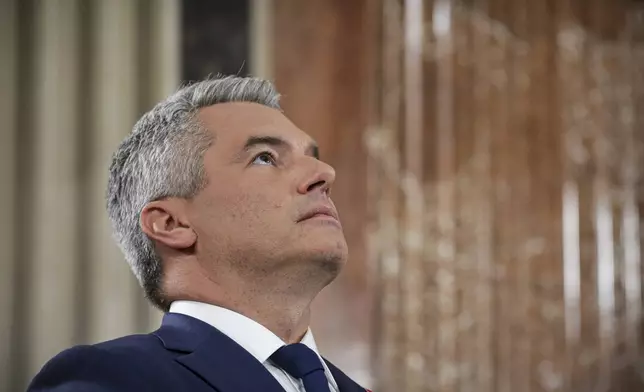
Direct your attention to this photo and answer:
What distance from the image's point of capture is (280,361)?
52.5 inches

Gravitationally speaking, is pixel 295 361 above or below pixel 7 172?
below

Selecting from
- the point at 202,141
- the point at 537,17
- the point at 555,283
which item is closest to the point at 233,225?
the point at 202,141

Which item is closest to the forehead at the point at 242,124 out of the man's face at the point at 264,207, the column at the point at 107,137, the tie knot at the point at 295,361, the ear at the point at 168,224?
the man's face at the point at 264,207

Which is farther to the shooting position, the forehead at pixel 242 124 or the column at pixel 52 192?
the column at pixel 52 192

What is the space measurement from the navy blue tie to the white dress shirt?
0.04ft

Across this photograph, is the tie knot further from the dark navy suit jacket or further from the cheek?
the cheek

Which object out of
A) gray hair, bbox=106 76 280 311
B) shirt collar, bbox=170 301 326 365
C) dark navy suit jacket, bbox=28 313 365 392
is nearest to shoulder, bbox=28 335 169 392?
dark navy suit jacket, bbox=28 313 365 392

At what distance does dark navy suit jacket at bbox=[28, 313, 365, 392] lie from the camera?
112cm

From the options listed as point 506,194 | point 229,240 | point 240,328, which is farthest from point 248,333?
point 506,194

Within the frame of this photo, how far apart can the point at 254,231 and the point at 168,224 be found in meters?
0.17

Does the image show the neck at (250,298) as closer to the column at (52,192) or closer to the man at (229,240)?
the man at (229,240)

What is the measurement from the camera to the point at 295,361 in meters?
1.33

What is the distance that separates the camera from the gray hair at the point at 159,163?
1.44 meters

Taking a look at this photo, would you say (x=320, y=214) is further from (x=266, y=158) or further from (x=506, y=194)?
(x=506, y=194)
